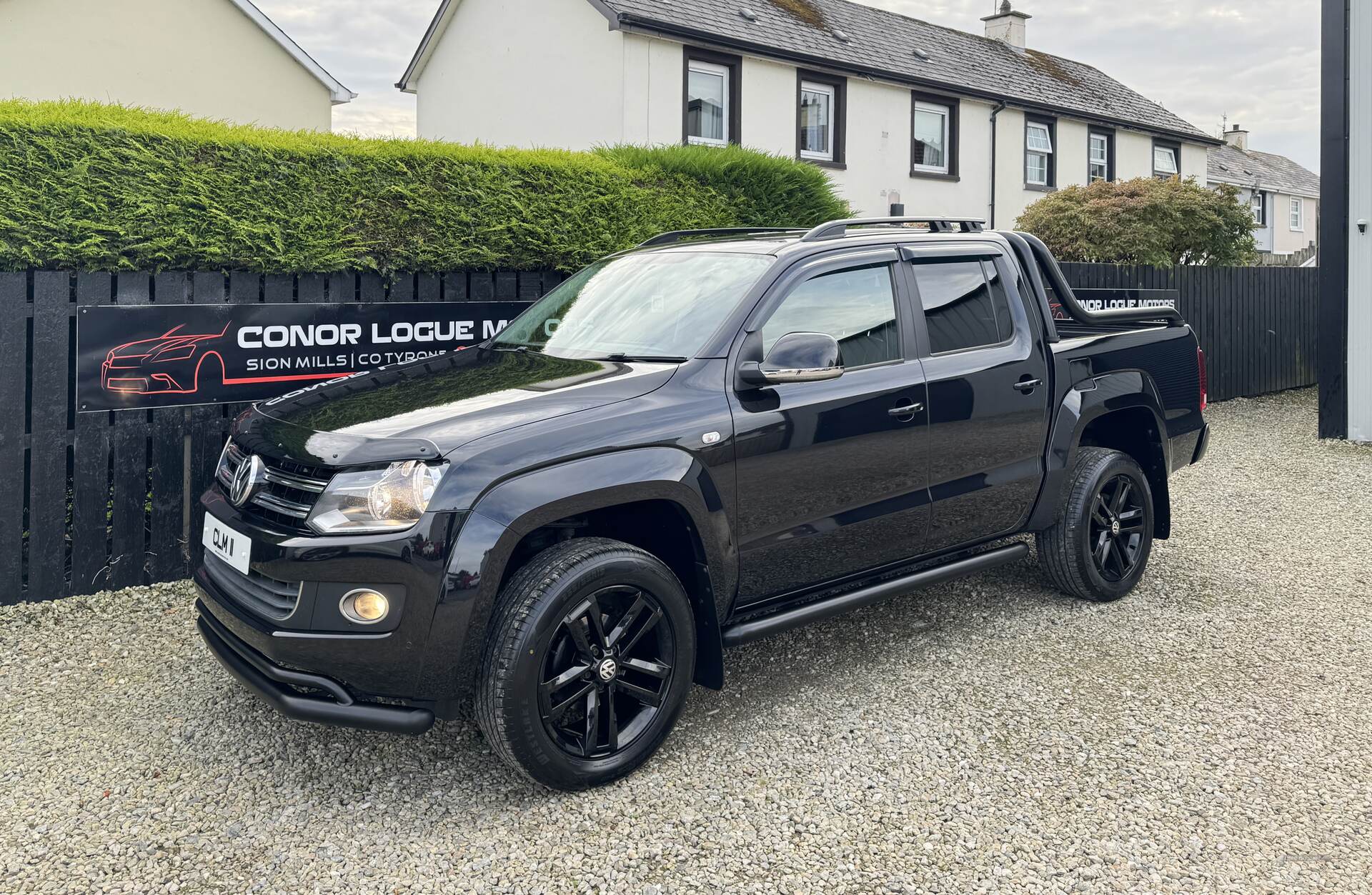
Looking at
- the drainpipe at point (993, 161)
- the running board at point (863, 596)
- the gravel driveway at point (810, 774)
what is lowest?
the gravel driveway at point (810, 774)

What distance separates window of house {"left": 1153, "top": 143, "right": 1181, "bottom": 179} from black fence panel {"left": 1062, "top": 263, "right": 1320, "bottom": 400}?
10950mm

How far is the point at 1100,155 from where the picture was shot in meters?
24.8

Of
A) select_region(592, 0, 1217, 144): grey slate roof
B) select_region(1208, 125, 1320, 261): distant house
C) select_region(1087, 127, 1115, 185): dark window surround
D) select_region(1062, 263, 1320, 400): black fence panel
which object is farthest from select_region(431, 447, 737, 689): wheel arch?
select_region(1208, 125, 1320, 261): distant house

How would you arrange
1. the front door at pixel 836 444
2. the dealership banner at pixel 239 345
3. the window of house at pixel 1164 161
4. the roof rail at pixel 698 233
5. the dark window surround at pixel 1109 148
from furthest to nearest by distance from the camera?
the window of house at pixel 1164 161, the dark window surround at pixel 1109 148, the dealership banner at pixel 239 345, the roof rail at pixel 698 233, the front door at pixel 836 444

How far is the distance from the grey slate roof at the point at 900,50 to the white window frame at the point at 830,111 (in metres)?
0.46

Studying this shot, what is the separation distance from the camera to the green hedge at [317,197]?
17.9 feet

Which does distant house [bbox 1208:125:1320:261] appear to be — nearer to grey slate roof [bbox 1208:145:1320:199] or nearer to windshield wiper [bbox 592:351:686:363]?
grey slate roof [bbox 1208:145:1320:199]

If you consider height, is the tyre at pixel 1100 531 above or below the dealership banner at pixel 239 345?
below

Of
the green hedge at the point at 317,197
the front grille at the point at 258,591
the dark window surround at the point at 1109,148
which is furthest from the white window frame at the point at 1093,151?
the front grille at the point at 258,591

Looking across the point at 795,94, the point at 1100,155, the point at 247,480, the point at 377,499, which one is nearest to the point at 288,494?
the point at 247,480

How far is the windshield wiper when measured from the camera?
4.08 m

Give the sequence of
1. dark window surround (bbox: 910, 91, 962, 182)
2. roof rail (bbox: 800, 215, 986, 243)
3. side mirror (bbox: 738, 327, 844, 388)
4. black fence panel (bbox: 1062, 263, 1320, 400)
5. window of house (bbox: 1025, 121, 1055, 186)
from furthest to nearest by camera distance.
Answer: window of house (bbox: 1025, 121, 1055, 186)
dark window surround (bbox: 910, 91, 962, 182)
black fence panel (bbox: 1062, 263, 1320, 400)
roof rail (bbox: 800, 215, 986, 243)
side mirror (bbox: 738, 327, 844, 388)

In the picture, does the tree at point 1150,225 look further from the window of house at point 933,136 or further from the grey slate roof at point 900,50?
the grey slate roof at point 900,50

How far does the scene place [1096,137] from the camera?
80.8 feet
